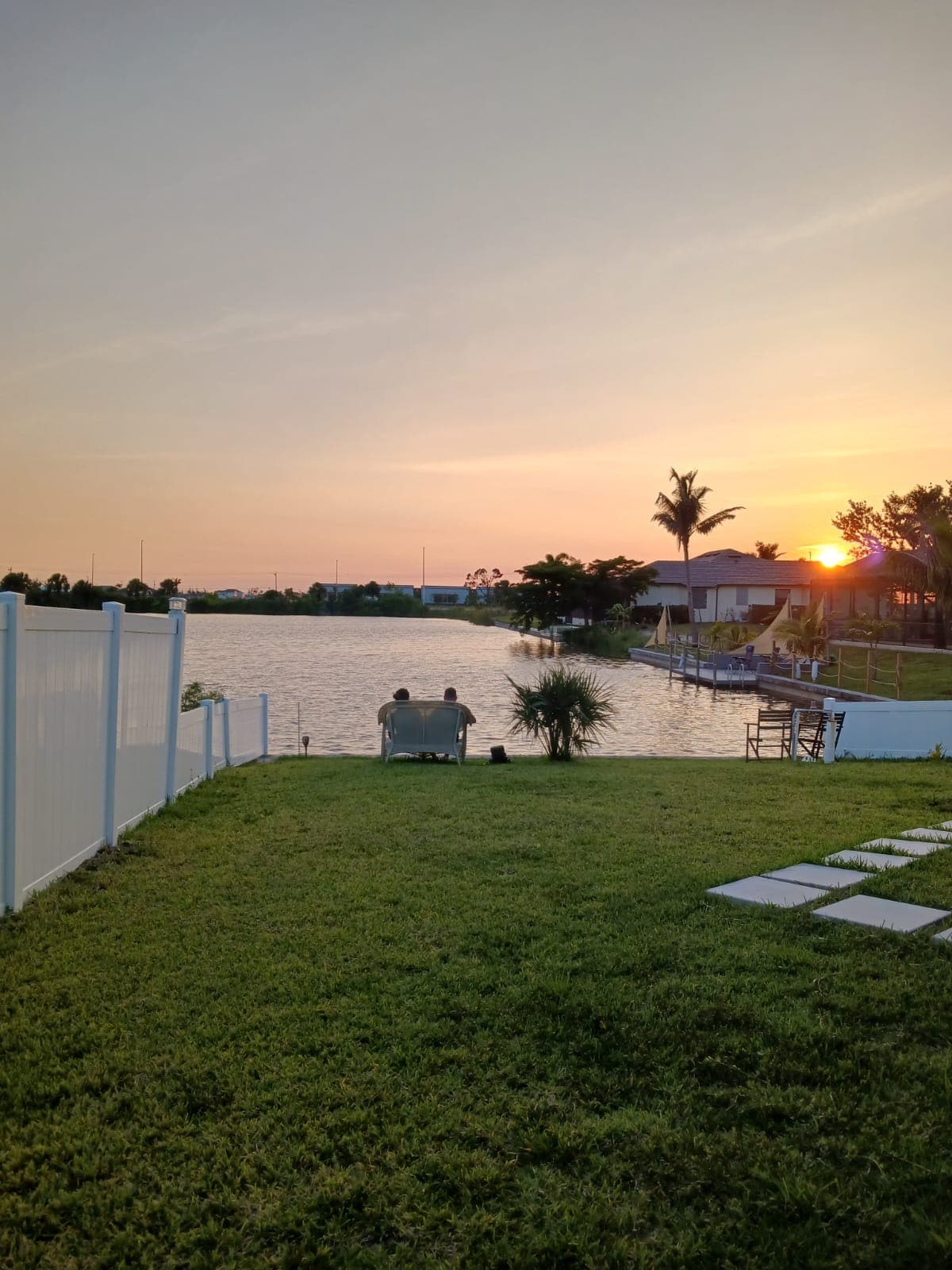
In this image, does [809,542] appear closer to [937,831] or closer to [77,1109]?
[937,831]

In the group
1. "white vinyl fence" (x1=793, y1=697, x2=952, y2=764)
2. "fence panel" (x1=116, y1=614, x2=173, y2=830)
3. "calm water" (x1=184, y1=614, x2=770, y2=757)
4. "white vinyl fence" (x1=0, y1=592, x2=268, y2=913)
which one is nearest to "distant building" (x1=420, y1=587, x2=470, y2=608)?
"calm water" (x1=184, y1=614, x2=770, y2=757)

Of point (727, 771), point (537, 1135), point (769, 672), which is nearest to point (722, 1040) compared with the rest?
point (537, 1135)

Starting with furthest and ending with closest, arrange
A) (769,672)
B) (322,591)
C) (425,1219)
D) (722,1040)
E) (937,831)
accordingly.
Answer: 1. (322,591)
2. (769,672)
3. (937,831)
4. (722,1040)
5. (425,1219)

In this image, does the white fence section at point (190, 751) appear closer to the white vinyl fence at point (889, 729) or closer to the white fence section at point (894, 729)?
the white vinyl fence at point (889, 729)

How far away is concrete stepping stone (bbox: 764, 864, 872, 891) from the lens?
4.40 metres

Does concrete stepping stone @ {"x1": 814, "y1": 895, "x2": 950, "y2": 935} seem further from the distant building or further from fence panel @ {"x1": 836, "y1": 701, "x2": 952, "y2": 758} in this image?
the distant building

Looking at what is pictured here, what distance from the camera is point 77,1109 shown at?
8.06ft

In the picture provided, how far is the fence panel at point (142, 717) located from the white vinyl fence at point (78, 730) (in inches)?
0.5

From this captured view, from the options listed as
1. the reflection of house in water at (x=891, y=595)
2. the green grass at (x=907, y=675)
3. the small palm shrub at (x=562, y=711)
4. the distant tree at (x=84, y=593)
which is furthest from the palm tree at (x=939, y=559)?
the distant tree at (x=84, y=593)

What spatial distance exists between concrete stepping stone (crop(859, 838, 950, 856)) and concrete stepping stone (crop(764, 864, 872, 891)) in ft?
1.85

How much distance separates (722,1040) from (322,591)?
12998 cm

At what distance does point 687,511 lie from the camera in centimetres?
5256

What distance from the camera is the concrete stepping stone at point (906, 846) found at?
5031mm

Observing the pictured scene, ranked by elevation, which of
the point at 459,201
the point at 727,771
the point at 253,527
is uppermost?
the point at 459,201
